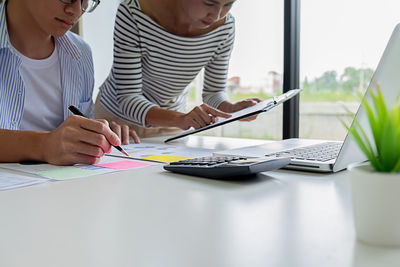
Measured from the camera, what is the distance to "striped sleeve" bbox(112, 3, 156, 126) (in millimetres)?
1328

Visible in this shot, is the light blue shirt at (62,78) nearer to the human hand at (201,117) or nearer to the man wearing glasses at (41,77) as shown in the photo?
the man wearing glasses at (41,77)

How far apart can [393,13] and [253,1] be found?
5.75 feet

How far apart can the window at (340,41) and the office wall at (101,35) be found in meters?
1.45

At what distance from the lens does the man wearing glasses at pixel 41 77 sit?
0.80 meters

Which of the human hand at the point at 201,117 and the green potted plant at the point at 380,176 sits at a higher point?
the human hand at the point at 201,117

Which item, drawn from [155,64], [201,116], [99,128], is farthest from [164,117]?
[99,128]

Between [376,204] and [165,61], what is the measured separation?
3.86 feet

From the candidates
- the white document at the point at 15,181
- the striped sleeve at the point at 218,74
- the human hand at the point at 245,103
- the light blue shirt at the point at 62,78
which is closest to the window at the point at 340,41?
the striped sleeve at the point at 218,74

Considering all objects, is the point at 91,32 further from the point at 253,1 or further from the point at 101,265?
the point at 101,265

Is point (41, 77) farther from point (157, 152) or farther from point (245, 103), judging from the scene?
point (245, 103)

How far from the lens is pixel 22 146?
2.61ft

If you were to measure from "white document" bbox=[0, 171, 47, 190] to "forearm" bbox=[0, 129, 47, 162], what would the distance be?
127 millimetres

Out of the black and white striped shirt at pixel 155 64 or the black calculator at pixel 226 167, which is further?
the black and white striped shirt at pixel 155 64

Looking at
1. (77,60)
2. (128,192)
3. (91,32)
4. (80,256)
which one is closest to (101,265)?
(80,256)
